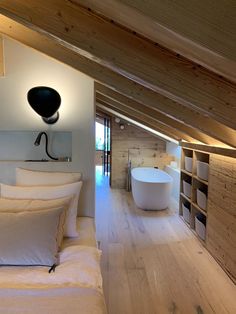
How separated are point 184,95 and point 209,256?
234 cm

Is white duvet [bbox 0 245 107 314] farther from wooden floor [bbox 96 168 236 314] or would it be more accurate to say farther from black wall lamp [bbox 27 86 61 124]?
black wall lamp [bbox 27 86 61 124]

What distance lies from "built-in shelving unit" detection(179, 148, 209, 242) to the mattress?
81.9 inches

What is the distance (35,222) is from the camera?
192 centimetres

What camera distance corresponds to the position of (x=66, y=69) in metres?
2.74

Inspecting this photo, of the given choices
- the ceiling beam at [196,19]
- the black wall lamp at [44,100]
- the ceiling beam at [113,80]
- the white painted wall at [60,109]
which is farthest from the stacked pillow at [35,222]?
the ceiling beam at [196,19]

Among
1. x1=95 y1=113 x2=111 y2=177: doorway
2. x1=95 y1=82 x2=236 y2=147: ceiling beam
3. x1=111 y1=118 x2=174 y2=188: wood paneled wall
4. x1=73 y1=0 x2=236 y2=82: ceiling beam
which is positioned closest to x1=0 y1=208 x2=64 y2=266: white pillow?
x1=95 y1=82 x2=236 y2=147: ceiling beam

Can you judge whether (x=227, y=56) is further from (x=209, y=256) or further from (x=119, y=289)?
(x=209, y=256)

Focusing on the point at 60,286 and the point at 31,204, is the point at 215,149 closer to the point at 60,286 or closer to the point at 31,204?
the point at 31,204

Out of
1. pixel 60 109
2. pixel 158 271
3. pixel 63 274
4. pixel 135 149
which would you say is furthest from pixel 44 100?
pixel 135 149

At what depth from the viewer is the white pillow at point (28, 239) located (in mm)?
1840

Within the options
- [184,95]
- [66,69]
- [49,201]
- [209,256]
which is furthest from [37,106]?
[209,256]

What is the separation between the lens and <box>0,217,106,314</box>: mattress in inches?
54.6

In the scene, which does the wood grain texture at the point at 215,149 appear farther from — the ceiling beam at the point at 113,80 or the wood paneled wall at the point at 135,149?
the wood paneled wall at the point at 135,149

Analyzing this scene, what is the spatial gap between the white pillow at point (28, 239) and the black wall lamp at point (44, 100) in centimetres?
106
